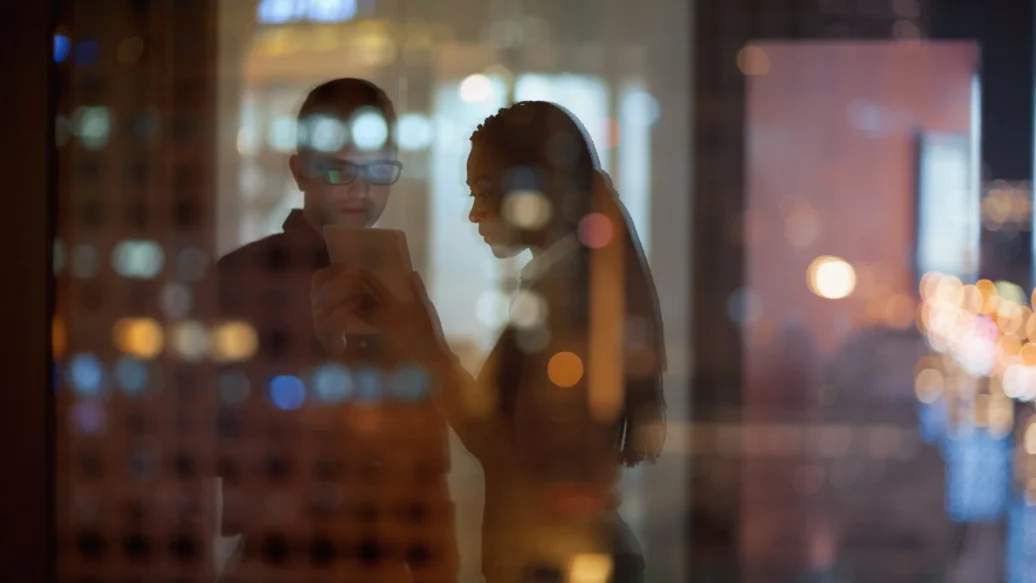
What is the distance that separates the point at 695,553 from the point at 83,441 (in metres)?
0.72

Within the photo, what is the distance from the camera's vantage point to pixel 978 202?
3.06ft

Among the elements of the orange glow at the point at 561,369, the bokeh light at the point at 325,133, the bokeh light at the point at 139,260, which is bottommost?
the orange glow at the point at 561,369

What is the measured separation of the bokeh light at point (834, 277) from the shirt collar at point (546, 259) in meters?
0.30

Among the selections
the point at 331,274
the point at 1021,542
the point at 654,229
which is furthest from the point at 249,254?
the point at 1021,542

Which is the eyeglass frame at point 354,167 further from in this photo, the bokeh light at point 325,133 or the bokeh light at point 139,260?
the bokeh light at point 139,260

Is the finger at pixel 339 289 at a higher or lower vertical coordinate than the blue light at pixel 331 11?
lower

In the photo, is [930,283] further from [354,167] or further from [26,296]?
[26,296]

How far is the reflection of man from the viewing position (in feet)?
2.85

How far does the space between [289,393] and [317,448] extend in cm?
7

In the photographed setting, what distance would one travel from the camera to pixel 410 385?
0.88m

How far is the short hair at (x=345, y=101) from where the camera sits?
0.87m

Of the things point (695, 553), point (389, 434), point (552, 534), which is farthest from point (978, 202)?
point (389, 434)

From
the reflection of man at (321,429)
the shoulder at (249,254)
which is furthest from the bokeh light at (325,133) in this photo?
the shoulder at (249,254)

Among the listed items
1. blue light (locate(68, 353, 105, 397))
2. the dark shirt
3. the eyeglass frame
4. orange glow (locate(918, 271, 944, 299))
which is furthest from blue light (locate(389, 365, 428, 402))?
orange glow (locate(918, 271, 944, 299))
